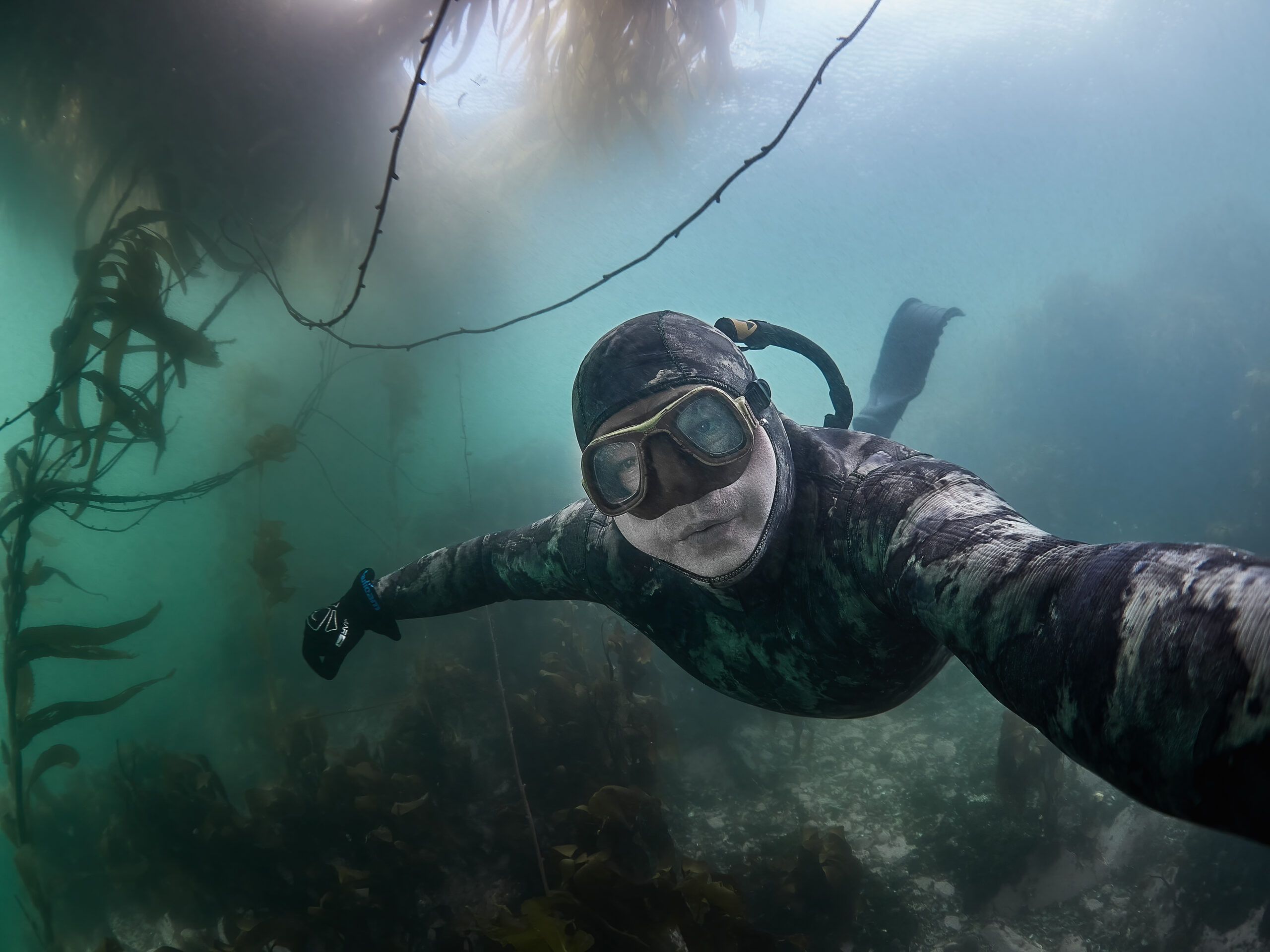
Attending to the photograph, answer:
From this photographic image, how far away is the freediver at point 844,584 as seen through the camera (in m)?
0.67

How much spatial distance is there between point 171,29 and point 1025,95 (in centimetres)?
4464

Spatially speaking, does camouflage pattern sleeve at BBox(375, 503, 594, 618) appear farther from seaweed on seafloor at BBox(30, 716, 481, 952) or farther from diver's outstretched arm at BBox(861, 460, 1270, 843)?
seaweed on seafloor at BBox(30, 716, 481, 952)

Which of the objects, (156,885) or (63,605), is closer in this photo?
(156,885)

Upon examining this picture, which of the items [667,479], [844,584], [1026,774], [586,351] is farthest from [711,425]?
[586,351]

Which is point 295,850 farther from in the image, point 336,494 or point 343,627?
point 336,494

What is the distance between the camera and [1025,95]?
32812 mm

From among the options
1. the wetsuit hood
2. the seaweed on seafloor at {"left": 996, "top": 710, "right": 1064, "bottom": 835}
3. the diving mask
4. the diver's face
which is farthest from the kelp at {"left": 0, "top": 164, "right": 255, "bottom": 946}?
the seaweed on seafloor at {"left": 996, "top": 710, "right": 1064, "bottom": 835}

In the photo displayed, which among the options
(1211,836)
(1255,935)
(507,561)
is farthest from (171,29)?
(1211,836)

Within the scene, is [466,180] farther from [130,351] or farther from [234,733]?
[234,733]

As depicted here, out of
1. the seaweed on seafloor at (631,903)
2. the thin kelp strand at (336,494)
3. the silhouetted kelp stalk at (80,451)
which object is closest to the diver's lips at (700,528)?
the seaweed on seafloor at (631,903)

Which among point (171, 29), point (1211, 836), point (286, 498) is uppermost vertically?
point (171, 29)

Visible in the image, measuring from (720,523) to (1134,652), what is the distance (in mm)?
1057

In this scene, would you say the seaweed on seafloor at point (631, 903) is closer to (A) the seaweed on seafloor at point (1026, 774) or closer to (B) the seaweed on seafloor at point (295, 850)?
(B) the seaweed on seafloor at point (295, 850)

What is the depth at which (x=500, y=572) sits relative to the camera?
2738 millimetres
